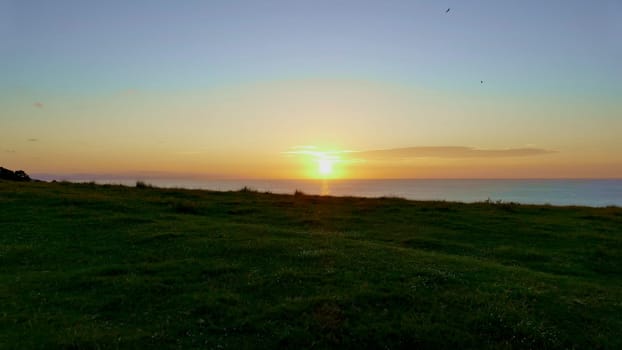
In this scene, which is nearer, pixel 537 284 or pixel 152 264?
pixel 537 284

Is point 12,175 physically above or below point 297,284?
above

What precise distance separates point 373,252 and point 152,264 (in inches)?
378

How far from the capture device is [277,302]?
14289 millimetres

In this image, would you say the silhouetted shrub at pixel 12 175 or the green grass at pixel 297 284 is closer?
the green grass at pixel 297 284

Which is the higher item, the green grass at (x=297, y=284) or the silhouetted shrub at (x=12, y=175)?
the silhouetted shrub at (x=12, y=175)

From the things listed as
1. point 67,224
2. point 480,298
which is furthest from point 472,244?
point 67,224

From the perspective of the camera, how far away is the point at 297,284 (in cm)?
1580

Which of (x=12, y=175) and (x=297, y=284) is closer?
(x=297, y=284)

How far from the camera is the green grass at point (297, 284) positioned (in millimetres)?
12398

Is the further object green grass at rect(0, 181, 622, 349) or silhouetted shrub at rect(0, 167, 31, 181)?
silhouetted shrub at rect(0, 167, 31, 181)

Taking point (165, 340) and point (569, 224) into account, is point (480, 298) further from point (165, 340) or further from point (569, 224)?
point (569, 224)

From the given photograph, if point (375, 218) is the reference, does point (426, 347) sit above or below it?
below

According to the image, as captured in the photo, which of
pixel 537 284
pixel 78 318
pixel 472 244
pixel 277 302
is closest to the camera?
pixel 78 318

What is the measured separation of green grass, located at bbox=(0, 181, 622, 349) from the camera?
488 inches
